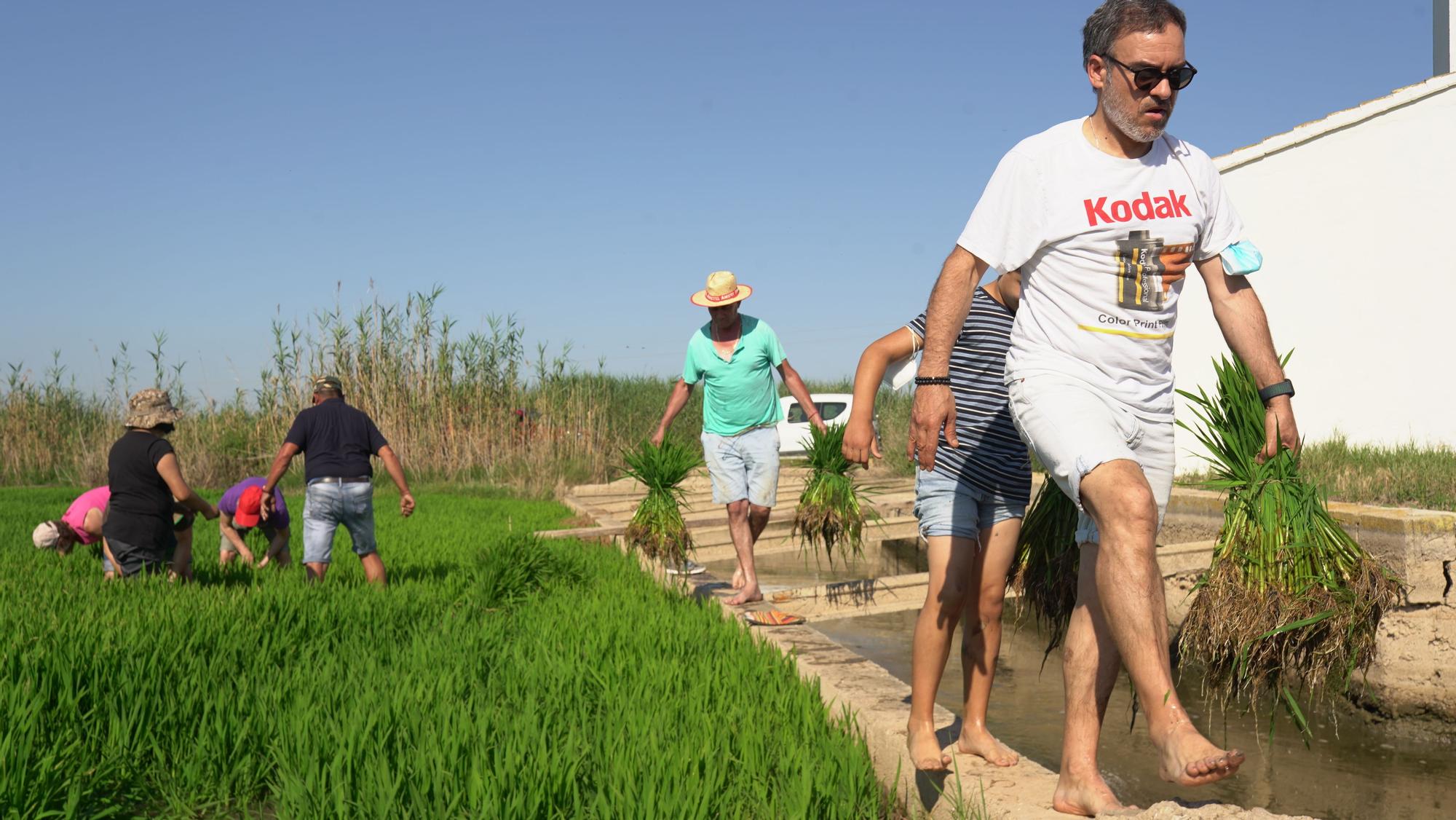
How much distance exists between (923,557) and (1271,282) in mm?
6176

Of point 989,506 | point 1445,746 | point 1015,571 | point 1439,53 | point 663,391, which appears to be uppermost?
point 1439,53

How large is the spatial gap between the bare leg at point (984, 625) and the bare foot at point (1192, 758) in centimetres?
111

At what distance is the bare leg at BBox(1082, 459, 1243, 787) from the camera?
2.69 meters

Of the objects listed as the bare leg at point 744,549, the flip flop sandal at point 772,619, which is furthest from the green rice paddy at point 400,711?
the bare leg at point 744,549

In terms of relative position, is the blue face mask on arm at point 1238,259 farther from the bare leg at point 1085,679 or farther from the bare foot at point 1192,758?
the bare foot at point 1192,758

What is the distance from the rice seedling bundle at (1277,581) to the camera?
4547mm

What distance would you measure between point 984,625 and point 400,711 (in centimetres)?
206

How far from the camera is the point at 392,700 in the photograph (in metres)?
4.12

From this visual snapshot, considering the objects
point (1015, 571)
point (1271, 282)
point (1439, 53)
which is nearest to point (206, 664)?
point (1015, 571)

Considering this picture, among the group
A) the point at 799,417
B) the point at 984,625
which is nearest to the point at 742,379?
the point at 984,625

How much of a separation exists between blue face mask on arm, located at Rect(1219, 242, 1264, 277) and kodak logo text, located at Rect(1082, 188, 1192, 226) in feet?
0.92

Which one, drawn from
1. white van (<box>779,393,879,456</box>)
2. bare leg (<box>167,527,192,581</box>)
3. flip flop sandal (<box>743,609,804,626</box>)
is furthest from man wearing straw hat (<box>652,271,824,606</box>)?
white van (<box>779,393,879,456</box>)

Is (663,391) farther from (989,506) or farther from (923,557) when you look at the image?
(989,506)

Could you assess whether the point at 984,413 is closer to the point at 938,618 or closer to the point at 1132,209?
the point at 938,618
